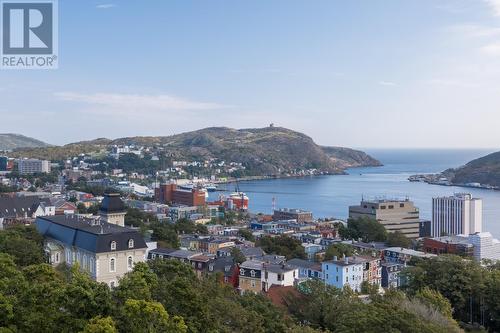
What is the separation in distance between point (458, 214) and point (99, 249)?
29037mm

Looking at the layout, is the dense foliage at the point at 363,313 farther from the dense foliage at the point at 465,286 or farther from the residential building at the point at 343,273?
the residential building at the point at 343,273

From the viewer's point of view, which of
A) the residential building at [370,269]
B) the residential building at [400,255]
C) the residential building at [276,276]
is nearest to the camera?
the residential building at [276,276]

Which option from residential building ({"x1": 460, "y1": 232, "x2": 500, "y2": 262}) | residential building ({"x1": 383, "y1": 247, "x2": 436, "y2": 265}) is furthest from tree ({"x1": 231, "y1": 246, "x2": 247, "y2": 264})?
residential building ({"x1": 460, "y1": 232, "x2": 500, "y2": 262})

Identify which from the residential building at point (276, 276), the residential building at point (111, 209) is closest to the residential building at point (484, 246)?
the residential building at point (276, 276)

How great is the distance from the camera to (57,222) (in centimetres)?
1720

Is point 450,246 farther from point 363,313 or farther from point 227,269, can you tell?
point 363,313

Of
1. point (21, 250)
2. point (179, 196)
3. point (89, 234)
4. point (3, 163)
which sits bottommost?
point (179, 196)

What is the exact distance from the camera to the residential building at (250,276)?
16.8 m

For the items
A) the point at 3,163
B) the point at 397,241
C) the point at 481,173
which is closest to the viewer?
the point at 397,241

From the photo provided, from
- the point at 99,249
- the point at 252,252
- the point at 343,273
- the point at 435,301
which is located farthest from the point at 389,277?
the point at 99,249

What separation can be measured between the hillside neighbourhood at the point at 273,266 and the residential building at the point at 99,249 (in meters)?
0.03

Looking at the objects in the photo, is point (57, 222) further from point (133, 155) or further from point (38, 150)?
point (38, 150)

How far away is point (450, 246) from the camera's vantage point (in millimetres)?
25828

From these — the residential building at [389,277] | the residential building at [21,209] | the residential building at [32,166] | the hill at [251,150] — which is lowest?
the residential building at [389,277]
